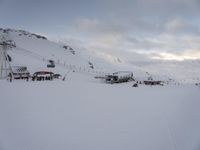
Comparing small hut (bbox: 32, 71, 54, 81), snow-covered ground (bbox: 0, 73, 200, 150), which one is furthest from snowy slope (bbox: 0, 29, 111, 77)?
snow-covered ground (bbox: 0, 73, 200, 150)

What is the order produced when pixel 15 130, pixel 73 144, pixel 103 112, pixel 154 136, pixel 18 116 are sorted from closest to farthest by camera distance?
1. pixel 73 144
2. pixel 15 130
3. pixel 154 136
4. pixel 18 116
5. pixel 103 112

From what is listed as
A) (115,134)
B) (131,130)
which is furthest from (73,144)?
(131,130)

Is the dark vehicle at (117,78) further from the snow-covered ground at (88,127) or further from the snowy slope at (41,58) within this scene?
the snow-covered ground at (88,127)

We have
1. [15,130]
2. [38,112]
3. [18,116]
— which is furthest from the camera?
[38,112]

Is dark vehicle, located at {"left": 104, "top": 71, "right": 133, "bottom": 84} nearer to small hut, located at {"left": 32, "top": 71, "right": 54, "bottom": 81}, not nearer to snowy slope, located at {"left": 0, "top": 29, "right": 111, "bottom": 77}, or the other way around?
small hut, located at {"left": 32, "top": 71, "right": 54, "bottom": 81}

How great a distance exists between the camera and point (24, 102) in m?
9.80

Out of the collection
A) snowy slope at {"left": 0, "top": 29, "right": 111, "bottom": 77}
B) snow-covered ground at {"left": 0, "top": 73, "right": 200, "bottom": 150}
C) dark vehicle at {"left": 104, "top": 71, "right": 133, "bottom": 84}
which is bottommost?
snow-covered ground at {"left": 0, "top": 73, "right": 200, "bottom": 150}

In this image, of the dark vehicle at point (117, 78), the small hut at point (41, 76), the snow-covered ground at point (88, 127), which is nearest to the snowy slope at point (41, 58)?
the small hut at point (41, 76)

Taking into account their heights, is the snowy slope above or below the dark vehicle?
above

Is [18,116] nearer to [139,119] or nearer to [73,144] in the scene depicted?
[73,144]

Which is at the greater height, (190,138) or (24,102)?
(24,102)

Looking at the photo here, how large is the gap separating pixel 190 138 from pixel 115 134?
269 cm

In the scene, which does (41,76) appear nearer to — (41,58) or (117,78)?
(117,78)

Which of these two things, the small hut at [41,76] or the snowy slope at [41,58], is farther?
the snowy slope at [41,58]
